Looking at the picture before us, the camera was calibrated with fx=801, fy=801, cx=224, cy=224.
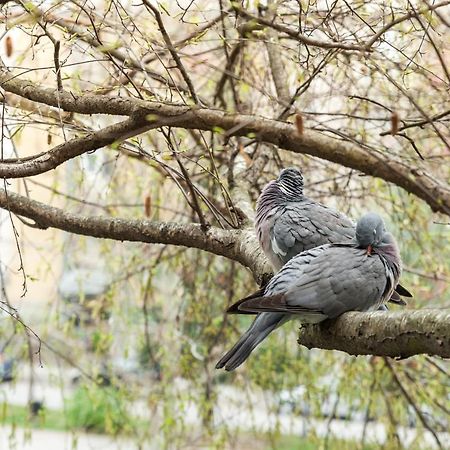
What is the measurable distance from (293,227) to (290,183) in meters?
0.22

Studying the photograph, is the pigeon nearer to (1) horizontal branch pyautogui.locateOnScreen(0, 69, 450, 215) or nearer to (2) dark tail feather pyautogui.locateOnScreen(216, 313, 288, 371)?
(2) dark tail feather pyautogui.locateOnScreen(216, 313, 288, 371)

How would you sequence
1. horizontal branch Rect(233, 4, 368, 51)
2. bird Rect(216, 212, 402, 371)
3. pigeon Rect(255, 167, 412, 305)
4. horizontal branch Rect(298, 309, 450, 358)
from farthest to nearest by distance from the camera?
pigeon Rect(255, 167, 412, 305) → bird Rect(216, 212, 402, 371) → horizontal branch Rect(233, 4, 368, 51) → horizontal branch Rect(298, 309, 450, 358)

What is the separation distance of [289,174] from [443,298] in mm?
1230

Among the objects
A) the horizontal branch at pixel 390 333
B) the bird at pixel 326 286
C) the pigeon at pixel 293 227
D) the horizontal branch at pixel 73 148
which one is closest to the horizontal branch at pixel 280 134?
the horizontal branch at pixel 73 148

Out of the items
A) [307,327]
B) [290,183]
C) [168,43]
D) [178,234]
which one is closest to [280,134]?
[168,43]

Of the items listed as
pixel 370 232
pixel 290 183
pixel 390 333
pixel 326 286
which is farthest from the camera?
pixel 290 183

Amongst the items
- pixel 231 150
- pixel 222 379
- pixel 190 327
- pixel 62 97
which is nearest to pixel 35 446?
Result: pixel 222 379

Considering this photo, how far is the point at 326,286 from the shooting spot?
5.01ft

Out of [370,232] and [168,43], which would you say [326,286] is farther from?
[168,43]

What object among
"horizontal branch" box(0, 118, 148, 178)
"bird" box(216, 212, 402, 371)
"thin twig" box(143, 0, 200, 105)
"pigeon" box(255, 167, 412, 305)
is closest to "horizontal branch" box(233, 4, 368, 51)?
"thin twig" box(143, 0, 200, 105)

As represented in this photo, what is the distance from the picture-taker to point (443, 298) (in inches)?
122

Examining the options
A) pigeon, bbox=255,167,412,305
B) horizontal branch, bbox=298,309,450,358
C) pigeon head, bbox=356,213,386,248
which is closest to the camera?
horizontal branch, bbox=298,309,450,358

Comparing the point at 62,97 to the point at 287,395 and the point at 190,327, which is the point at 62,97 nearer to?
the point at 190,327

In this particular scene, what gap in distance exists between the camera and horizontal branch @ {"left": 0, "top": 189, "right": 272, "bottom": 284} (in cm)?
191
